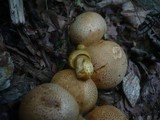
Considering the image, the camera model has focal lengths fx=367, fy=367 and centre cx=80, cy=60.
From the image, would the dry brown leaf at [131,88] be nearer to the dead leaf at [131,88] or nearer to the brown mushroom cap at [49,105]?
the dead leaf at [131,88]

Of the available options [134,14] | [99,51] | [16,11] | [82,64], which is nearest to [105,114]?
[82,64]

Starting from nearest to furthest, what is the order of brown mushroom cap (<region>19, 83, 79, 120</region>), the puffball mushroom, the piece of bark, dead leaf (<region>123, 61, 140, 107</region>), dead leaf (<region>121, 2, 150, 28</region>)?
brown mushroom cap (<region>19, 83, 79, 120</region>) < the piece of bark < the puffball mushroom < dead leaf (<region>123, 61, 140, 107</region>) < dead leaf (<region>121, 2, 150, 28</region>)

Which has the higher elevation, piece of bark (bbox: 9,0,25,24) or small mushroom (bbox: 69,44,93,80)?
piece of bark (bbox: 9,0,25,24)

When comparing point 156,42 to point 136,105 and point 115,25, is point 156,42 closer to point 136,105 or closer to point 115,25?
point 115,25

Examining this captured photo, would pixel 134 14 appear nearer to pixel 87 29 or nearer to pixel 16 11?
pixel 87 29

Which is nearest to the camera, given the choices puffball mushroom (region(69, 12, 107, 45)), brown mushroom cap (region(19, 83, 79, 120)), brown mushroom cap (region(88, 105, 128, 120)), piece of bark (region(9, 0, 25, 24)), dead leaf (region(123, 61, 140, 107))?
brown mushroom cap (region(19, 83, 79, 120))

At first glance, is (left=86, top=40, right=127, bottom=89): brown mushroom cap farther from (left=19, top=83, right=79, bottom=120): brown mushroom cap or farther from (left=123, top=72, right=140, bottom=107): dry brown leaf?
(left=19, top=83, right=79, bottom=120): brown mushroom cap

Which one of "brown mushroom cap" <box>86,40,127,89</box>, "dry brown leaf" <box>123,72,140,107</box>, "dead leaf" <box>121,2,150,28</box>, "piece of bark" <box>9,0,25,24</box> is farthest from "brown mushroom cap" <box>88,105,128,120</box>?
"dead leaf" <box>121,2,150,28</box>
